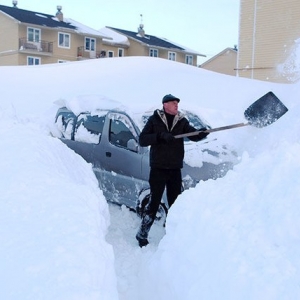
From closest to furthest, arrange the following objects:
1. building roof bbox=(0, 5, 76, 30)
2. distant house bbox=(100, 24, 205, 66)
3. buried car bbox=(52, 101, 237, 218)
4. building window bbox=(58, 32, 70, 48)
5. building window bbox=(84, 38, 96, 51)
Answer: buried car bbox=(52, 101, 237, 218) → building roof bbox=(0, 5, 76, 30) → building window bbox=(58, 32, 70, 48) → building window bbox=(84, 38, 96, 51) → distant house bbox=(100, 24, 205, 66)

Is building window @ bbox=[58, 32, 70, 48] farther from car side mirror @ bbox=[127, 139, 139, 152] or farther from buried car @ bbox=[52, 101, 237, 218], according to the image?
car side mirror @ bbox=[127, 139, 139, 152]

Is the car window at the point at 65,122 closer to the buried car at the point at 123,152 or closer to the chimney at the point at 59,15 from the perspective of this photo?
the buried car at the point at 123,152

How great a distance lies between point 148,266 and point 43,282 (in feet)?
4.94

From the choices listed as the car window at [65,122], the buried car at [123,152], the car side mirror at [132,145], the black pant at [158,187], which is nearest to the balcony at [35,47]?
the car window at [65,122]

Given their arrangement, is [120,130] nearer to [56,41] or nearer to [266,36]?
[266,36]

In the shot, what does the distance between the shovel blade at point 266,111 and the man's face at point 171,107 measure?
1.58 m

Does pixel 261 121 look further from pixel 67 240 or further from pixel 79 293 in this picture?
Answer: pixel 79 293

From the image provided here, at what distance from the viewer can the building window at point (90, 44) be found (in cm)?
4097

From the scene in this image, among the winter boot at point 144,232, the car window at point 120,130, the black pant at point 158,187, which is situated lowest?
the winter boot at point 144,232

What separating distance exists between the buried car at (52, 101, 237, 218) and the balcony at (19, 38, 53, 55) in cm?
3136

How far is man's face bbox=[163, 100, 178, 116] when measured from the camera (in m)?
4.95

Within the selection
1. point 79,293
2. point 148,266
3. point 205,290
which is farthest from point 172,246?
point 79,293

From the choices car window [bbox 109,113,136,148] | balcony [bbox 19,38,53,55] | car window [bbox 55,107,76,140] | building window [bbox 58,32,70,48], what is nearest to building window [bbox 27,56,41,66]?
balcony [bbox 19,38,53,55]

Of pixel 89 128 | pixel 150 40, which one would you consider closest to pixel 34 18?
pixel 150 40
